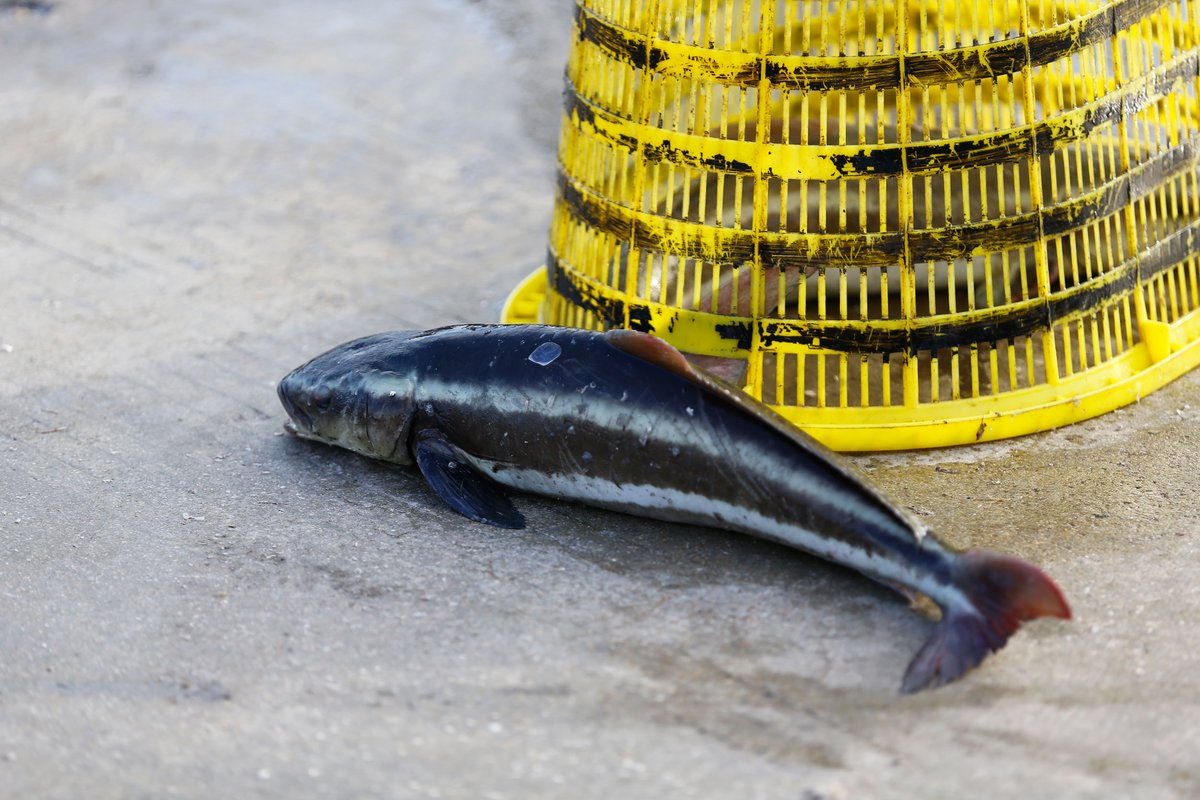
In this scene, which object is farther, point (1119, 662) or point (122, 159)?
point (122, 159)

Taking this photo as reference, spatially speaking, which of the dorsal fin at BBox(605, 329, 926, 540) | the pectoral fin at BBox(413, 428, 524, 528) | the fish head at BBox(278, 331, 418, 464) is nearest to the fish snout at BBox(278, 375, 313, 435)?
the fish head at BBox(278, 331, 418, 464)

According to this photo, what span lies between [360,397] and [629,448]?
1079 millimetres

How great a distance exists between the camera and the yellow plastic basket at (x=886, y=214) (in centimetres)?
455

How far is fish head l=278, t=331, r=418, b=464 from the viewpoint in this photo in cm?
482

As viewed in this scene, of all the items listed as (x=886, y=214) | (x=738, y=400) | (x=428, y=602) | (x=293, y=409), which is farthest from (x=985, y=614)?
(x=293, y=409)

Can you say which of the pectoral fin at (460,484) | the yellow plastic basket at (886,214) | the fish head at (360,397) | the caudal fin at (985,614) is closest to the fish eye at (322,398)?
the fish head at (360,397)

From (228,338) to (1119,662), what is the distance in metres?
3.89

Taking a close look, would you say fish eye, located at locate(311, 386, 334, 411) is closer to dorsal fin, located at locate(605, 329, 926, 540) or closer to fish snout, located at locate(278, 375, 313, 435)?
fish snout, located at locate(278, 375, 313, 435)

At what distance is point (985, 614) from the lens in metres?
3.65

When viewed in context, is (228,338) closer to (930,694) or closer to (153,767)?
(153,767)

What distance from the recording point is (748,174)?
4656 mm

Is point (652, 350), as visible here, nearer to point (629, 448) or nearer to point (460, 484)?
point (629, 448)

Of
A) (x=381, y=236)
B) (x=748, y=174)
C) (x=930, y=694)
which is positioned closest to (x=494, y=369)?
(x=748, y=174)

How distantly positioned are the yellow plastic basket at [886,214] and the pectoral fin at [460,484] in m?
0.77
